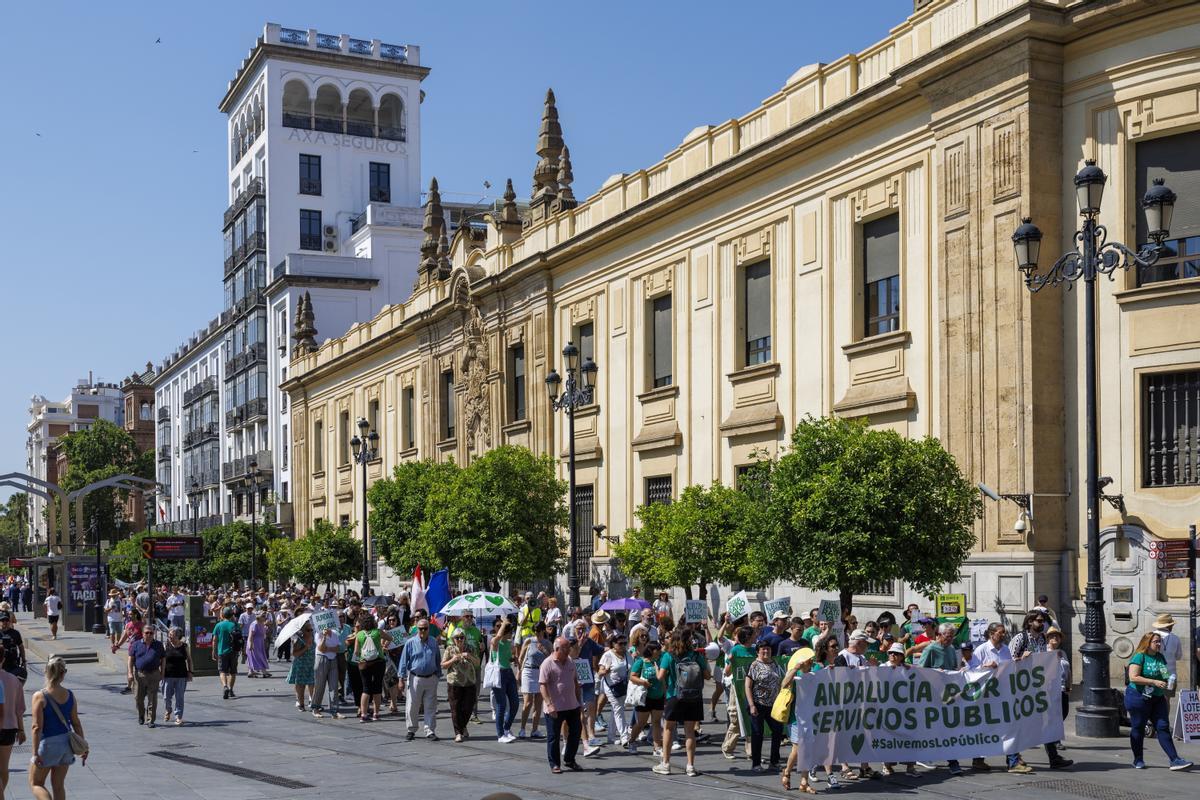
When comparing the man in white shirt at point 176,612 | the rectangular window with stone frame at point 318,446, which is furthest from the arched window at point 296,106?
the man in white shirt at point 176,612

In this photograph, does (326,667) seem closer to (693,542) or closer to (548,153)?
(693,542)

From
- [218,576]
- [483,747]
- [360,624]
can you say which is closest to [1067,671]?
[483,747]

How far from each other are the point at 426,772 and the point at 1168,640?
9.02 meters

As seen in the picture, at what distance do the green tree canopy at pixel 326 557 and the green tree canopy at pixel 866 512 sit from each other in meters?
31.6

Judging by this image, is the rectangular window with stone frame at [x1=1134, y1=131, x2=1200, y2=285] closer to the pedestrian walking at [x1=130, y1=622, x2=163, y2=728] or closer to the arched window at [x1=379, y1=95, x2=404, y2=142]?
the pedestrian walking at [x1=130, y1=622, x2=163, y2=728]

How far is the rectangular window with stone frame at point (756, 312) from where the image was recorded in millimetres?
31562

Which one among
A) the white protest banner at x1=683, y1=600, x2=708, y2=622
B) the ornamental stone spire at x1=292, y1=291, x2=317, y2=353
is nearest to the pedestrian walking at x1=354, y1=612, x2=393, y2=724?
the white protest banner at x1=683, y1=600, x2=708, y2=622

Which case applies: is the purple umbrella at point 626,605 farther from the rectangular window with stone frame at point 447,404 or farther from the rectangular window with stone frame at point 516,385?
the rectangular window with stone frame at point 447,404

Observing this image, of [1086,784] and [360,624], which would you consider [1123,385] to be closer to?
[1086,784]

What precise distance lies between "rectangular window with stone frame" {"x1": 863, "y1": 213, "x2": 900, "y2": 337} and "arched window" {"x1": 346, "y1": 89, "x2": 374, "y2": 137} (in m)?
55.7

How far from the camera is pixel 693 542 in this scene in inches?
1127

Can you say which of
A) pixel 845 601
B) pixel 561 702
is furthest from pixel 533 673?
pixel 845 601

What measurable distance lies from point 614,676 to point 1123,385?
10.1 metres

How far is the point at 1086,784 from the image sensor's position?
1449cm
